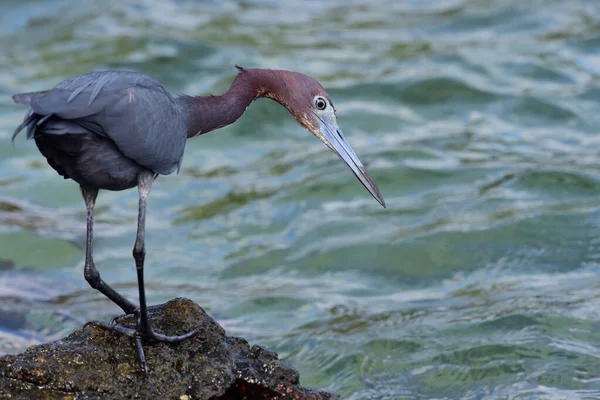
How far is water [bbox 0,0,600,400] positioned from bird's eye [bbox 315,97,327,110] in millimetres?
2131

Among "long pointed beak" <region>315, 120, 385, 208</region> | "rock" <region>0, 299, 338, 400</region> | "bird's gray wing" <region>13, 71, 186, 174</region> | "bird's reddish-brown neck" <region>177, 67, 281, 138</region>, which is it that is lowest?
"rock" <region>0, 299, 338, 400</region>

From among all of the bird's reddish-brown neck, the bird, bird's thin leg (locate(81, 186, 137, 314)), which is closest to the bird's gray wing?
the bird

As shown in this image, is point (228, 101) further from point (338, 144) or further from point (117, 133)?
point (117, 133)

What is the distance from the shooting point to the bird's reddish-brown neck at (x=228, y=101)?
628 centimetres

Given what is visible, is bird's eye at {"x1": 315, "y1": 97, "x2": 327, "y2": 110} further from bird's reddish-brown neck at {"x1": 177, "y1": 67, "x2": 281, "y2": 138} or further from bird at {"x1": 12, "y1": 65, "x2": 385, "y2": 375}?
bird at {"x1": 12, "y1": 65, "x2": 385, "y2": 375}

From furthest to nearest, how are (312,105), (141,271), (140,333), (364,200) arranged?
(364,200) < (312,105) < (141,271) < (140,333)

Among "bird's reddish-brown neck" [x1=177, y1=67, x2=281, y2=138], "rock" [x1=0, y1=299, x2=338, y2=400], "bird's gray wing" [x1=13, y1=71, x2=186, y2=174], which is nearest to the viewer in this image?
"rock" [x1=0, y1=299, x2=338, y2=400]

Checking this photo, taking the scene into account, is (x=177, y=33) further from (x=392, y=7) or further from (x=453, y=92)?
(x=453, y=92)

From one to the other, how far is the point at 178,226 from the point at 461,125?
13.6 ft

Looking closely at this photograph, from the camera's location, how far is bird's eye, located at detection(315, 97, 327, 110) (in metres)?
6.70

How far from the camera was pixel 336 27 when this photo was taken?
16406 mm

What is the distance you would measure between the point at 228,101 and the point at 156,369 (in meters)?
2.01

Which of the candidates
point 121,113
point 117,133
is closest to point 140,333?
point 117,133

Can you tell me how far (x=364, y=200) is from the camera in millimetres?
11586
